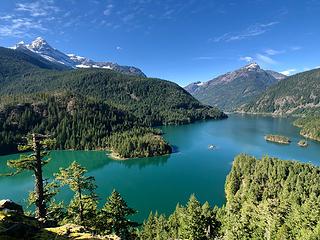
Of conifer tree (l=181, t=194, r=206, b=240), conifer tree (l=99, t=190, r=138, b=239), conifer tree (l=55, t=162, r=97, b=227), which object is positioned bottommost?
conifer tree (l=181, t=194, r=206, b=240)

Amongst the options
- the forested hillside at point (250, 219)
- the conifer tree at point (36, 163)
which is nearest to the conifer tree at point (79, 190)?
the conifer tree at point (36, 163)

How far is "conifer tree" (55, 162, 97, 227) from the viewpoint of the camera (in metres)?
47.8

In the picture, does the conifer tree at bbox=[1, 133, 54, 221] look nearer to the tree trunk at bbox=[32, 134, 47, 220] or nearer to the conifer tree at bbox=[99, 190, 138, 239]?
the tree trunk at bbox=[32, 134, 47, 220]

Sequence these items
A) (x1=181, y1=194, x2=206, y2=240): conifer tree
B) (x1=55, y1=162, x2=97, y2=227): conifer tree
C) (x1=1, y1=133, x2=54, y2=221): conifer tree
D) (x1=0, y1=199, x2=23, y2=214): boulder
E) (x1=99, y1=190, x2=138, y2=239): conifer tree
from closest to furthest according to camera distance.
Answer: (x1=0, y1=199, x2=23, y2=214): boulder, (x1=1, y1=133, x2=54, y2=221): conifer tree, (x1=55, y1=162, x2=97, y2=227): conifer tree, (x1=99, y1=190, x2=138, y2=239): conifer tree, (x1=181, y1=194, x2=206, y2=240): conifer tree

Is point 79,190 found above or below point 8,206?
below

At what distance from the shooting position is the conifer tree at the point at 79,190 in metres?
47.8

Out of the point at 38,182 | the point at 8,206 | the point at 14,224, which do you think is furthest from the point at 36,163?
the point at 14,224

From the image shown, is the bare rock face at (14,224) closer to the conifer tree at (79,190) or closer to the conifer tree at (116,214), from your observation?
the conifer tree at (79,190)

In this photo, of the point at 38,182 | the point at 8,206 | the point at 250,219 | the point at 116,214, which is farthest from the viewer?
the point at 250,219

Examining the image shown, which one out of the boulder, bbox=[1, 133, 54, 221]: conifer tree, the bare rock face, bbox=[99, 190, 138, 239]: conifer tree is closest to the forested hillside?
bbox=[99, 190, 138, 239]: conifer tree

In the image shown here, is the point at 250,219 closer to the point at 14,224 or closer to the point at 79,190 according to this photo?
the point at 79,190

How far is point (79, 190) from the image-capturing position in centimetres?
4903

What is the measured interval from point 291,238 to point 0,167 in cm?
17804

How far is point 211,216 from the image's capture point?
85.2 metres
